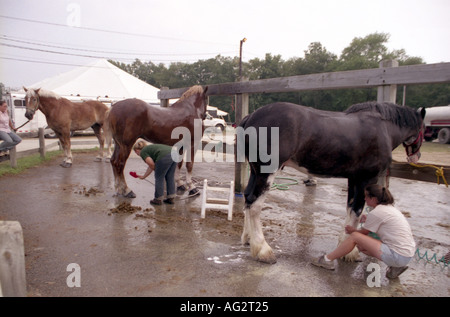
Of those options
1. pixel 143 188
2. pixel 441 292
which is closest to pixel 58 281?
pixel 441 292

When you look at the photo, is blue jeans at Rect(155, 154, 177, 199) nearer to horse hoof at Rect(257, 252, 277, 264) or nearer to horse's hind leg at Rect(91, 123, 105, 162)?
horse hoof at Rect(257, 252, 277, 264)

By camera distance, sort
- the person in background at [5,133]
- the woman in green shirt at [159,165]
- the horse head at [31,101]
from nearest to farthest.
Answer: the woman in green shirt at [159,165] → the person in background at [5,133] → the horse head at [31,101]

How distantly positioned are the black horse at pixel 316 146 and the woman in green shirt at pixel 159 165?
2.26m

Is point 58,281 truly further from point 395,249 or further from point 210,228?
point 395,249

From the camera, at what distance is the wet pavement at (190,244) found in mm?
2891

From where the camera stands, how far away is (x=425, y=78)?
3535 mm

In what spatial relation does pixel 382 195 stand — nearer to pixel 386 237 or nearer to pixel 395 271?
pixel 386 237

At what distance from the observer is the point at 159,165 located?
18.0 feet

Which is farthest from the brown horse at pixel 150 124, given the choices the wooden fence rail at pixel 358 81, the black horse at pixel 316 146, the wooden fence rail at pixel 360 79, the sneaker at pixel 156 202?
the black horse at pixel 316 146

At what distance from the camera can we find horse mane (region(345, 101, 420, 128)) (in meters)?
3.67

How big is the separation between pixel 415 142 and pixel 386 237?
1636 mm

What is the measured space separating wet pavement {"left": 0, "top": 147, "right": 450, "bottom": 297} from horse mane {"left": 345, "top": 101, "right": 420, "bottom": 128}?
1.66 meters

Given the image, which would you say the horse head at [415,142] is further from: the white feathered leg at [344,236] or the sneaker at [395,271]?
the sneaker at [395,271]

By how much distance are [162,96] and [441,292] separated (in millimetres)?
7752
